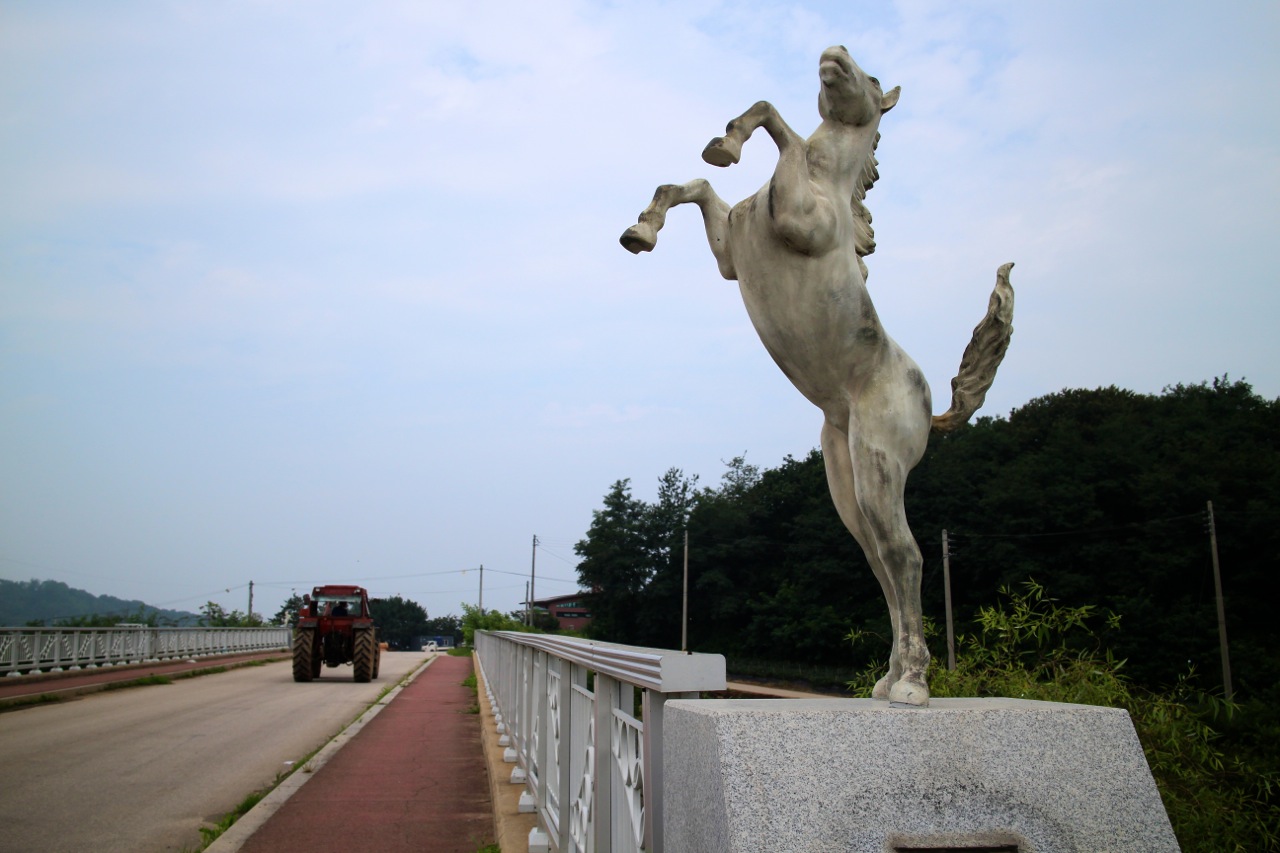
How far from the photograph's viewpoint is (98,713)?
46.5 ft

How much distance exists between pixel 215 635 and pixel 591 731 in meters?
34.8

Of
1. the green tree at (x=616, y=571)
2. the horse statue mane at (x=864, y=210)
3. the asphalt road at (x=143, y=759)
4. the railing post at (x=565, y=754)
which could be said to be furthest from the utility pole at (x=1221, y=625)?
the green tree at (x=616, y=571)

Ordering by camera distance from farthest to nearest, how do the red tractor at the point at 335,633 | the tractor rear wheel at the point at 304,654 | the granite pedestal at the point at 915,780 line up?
the red tractor at the point at 335,633
the tractor rear wheel at the point at 304,654
the granite pedestal at the point at 915,780

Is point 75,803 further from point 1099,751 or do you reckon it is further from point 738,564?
point 738,564

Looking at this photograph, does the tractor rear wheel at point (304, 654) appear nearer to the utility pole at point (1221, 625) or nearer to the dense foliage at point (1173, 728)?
the dense foliage at point (1173, 728)

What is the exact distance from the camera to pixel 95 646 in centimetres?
2217

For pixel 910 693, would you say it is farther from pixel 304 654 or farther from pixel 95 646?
pixel 95 646

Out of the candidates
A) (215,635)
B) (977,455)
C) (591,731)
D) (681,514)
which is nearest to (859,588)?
(977,455)

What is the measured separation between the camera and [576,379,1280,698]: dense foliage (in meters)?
28.7

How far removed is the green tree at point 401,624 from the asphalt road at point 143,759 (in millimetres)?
86116

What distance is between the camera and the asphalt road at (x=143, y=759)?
689 cm

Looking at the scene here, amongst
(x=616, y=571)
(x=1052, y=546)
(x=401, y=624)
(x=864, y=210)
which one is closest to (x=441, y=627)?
(x=401, y=624)

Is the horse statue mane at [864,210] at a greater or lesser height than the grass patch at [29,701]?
greater

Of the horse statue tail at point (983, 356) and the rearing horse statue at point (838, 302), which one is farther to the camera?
the horse statue tail at point (983, 356)
